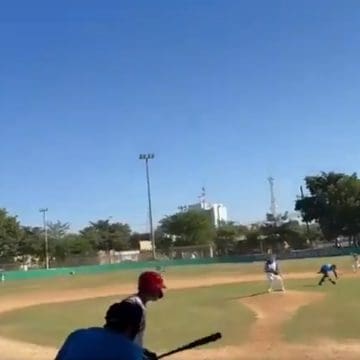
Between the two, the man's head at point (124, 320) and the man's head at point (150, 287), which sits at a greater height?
the man's head at point (150, 287)

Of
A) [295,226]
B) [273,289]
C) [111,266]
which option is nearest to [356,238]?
[295,226]

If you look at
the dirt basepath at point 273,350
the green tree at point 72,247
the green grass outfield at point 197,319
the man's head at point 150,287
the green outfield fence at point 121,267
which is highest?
the green tree at point 72,247

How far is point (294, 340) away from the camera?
52.5ft

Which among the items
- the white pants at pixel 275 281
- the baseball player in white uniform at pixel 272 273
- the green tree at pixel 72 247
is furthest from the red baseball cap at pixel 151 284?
the green tree at pixel 72 247

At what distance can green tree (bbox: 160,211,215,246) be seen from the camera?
130 metres

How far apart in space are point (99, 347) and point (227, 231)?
128384 mm

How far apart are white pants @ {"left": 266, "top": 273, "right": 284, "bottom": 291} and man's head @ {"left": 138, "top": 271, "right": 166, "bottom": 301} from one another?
964 inches

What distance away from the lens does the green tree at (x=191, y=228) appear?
427 ft

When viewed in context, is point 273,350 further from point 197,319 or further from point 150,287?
point 150,287

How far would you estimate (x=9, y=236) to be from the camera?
10862 centimetres

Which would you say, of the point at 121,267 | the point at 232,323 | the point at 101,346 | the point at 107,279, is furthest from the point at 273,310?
the point at 121,267

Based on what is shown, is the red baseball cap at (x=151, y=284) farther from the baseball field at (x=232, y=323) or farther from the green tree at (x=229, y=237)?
the green tree at (x=229, y=237)

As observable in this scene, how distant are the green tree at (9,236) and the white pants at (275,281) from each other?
8057 centimetres

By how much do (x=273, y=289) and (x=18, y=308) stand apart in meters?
10.8
